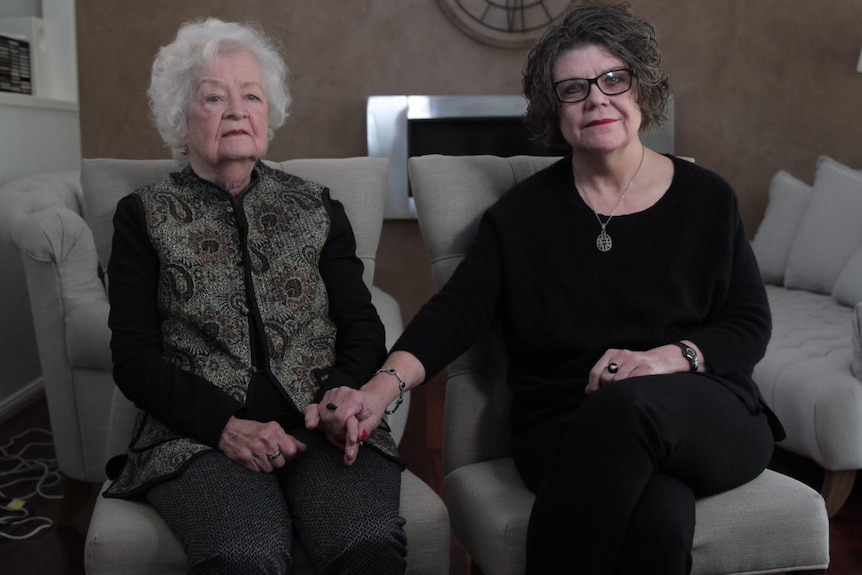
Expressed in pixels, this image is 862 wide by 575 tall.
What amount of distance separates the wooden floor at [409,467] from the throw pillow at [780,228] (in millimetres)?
812

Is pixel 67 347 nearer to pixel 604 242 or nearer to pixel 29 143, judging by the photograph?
pixel 29 143

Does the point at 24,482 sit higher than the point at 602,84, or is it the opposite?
the point at 602,84

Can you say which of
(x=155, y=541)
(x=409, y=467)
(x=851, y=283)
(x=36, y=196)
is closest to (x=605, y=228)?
(x=155, y=541)

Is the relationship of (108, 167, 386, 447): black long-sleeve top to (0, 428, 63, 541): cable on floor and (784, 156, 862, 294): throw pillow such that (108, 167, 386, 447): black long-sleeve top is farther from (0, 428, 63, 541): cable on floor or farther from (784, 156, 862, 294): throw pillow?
(784, 156, 862, 294): throw pillow

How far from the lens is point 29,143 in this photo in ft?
11.4

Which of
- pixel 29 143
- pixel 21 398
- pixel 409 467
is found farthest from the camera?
pixel 29 143

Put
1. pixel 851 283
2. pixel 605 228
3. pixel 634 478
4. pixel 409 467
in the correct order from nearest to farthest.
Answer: pixel 634 478, pixel 605 228, pixel 409 467, pixel 851 283

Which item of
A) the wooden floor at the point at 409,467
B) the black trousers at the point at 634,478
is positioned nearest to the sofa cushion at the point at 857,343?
the wooden floor at the point at 409,467

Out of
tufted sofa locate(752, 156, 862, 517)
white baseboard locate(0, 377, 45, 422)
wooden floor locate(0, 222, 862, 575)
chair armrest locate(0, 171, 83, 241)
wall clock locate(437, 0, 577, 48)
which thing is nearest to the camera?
wooden floor locate(0, 222, 862, 575)

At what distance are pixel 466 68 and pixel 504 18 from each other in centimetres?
25

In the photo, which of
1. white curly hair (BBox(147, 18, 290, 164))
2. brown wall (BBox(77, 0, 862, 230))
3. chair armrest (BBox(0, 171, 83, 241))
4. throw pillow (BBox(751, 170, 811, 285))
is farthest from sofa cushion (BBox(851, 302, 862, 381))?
chair armrest (BBox(0, 171, 83, 241))

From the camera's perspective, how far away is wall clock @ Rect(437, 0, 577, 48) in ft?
12.9

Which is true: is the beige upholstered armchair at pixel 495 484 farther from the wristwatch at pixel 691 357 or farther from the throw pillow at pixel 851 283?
the throw pillow at pixel 851 283

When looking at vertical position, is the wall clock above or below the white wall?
above
